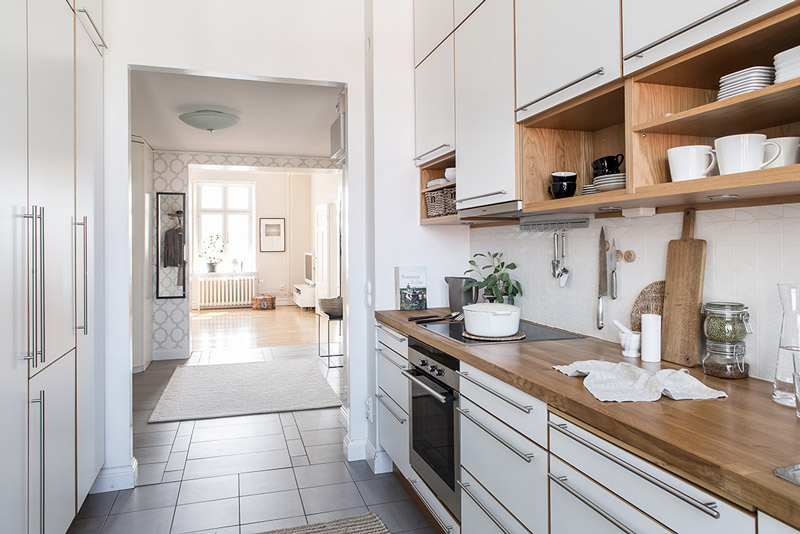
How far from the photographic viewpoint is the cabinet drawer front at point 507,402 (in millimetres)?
1518

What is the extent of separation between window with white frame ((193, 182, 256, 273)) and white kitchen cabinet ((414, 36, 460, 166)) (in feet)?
30.2

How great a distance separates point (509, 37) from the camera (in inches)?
83.8

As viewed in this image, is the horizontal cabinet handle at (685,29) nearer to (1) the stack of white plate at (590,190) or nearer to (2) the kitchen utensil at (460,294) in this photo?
(1) the stack of white plate at (590,190)

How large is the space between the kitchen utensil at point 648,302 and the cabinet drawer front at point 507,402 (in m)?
0.62

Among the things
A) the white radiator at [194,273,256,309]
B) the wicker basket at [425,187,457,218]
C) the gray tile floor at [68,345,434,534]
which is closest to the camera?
the gray tile floor at [68,345,434,534]

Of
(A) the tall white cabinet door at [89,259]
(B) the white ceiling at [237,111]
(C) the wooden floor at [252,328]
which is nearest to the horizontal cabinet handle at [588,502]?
(A) the tall white cabinet door at [89,259]

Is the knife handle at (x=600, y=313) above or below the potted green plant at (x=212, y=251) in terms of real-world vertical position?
below

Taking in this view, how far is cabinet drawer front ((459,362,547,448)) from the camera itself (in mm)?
1518

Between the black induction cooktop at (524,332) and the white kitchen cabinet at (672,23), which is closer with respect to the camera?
the white kitchen cabinet at (672,23)

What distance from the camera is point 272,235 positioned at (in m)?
11.9

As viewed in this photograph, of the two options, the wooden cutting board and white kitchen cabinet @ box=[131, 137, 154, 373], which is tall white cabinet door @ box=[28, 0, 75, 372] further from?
white kitchen cabinet @ box=[131, 137, 154, 373]

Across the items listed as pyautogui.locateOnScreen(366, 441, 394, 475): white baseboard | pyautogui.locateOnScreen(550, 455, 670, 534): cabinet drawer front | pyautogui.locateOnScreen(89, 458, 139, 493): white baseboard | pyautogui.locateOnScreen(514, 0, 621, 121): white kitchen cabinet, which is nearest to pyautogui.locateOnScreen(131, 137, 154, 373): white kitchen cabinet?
pyautogui.locateOnScreen(89, 458, 139, 493): white baseboard

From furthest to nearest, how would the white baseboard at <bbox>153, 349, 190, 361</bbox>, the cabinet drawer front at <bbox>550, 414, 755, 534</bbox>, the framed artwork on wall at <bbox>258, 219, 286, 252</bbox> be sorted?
the framed artwork on wall at <bbox>258, 219, 286, 252</bbox>
the white baseboard at <bbox>153, 349, 190, 361</bbox>
the cabinet drawer front at <bbox>550, 414, 755, 534</bbox>

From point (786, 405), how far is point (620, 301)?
85cm
